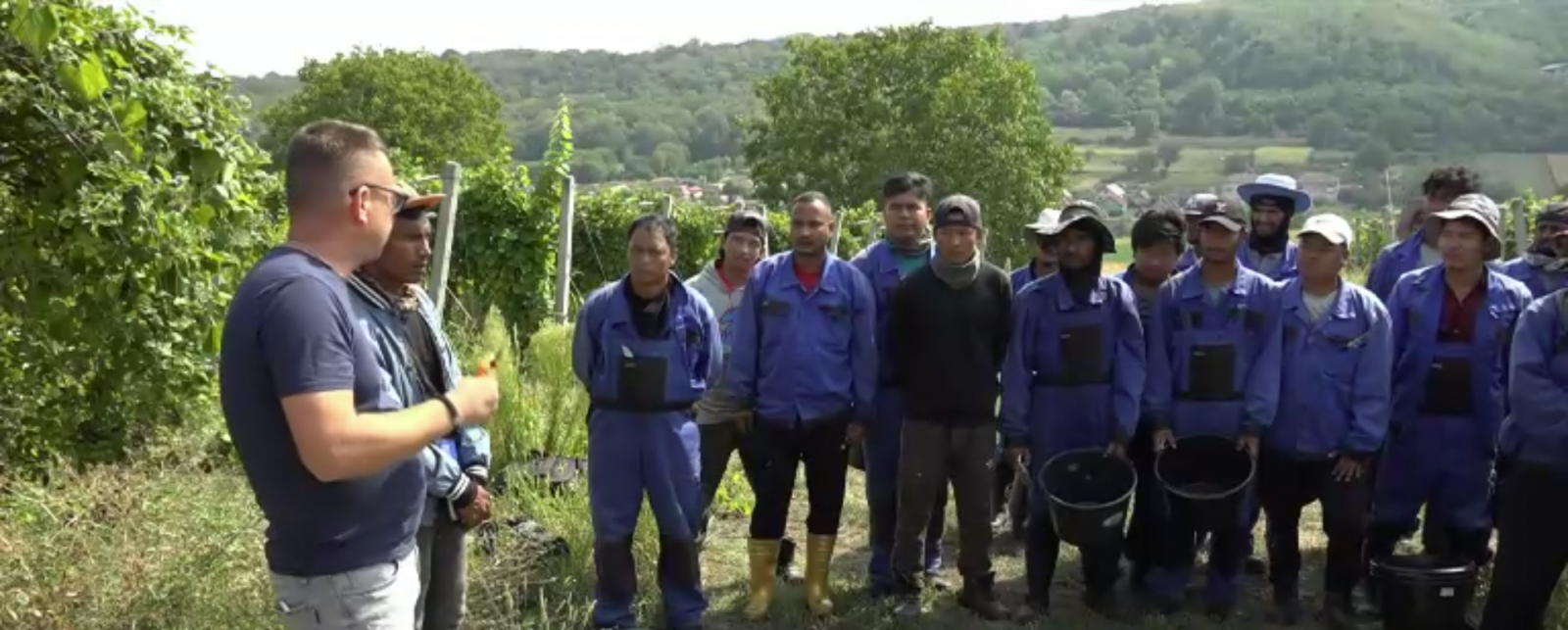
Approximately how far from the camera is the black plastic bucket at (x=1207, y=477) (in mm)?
5699

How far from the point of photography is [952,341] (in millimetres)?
5723

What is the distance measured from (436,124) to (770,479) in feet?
153

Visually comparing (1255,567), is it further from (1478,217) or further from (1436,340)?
(1478,217)

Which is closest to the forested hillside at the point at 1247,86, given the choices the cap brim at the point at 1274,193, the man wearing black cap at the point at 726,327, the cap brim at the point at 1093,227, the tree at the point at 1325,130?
the tree at the point at 1325,130

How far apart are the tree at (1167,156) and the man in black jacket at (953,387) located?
268 ft

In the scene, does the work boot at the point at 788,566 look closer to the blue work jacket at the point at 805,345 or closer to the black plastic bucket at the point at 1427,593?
the blue work jacket at the point at 805,345

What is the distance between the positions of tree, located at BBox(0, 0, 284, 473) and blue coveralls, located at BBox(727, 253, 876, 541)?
2.20 metres

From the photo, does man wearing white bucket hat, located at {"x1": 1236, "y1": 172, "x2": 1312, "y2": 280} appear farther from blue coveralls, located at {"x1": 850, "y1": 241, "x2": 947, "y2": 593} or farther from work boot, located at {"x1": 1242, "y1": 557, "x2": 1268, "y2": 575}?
blue coveralls, located at {"x1": 850, "y1": 241, "x2": 947, "y2": 593}

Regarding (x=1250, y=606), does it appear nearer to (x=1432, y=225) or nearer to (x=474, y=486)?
(x=1432, y=225)

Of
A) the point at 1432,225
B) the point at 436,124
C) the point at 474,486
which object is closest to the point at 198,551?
the point at 474,486

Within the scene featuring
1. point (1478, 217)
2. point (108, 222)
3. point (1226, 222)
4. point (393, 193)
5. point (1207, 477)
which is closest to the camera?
point (393, 193)

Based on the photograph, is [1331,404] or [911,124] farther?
[911,124]

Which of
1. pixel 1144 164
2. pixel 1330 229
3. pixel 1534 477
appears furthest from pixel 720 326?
pixel 1144 164

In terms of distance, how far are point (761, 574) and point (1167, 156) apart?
88746mm
